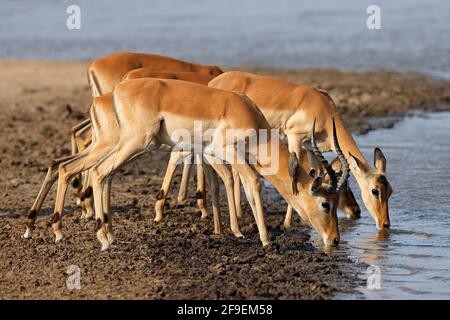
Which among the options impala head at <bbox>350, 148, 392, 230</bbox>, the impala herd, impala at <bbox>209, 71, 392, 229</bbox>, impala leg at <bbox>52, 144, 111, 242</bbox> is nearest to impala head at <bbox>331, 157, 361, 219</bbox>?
impala at <bbox>209, 71, 392, 229</bbox>

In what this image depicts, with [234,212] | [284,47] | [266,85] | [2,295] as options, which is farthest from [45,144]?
[284,47]

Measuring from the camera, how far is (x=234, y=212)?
9336 millimetres

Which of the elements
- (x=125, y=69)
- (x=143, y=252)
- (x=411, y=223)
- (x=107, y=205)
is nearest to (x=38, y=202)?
(x=107, y=205)

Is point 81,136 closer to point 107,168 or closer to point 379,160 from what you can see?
point 107,168

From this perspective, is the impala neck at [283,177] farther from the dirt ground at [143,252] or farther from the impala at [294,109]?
the impala at [294,109]

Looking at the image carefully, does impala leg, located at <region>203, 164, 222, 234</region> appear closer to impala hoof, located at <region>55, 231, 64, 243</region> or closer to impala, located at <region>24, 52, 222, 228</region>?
impala, located at <region>24, 52, 222, 228</region>

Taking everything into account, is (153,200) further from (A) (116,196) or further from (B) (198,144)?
(B) (198,144)

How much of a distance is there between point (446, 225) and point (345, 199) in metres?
0.97

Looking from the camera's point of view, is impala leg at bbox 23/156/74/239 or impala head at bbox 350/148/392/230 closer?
impala leg at bbox 23/156/74/239

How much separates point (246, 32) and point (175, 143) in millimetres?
15451

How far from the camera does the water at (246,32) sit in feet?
68.6

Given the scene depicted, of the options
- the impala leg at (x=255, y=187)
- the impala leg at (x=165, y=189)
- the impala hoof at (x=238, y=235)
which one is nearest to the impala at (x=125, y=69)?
the impala leg at (x=165, y=189)

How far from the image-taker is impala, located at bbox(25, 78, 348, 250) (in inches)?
347

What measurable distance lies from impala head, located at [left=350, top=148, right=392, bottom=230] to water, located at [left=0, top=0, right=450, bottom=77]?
960 cm
